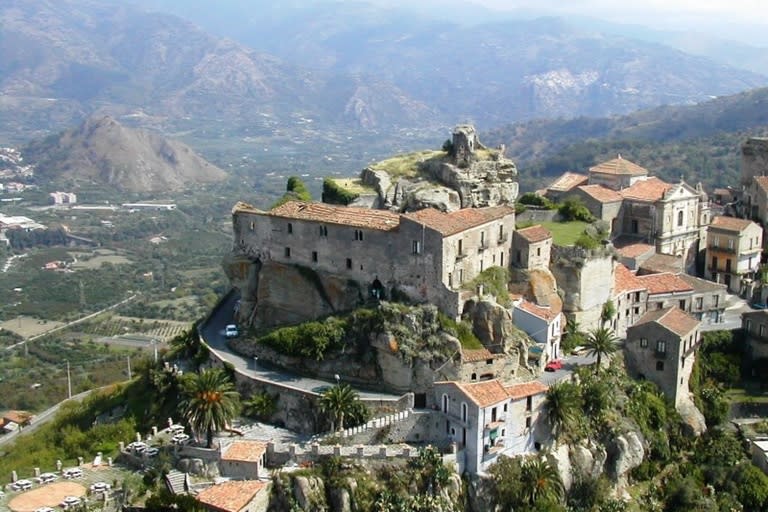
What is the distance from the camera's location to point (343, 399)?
52.5m

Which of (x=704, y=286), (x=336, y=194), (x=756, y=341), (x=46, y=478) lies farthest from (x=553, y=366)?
(x=46, y=478)

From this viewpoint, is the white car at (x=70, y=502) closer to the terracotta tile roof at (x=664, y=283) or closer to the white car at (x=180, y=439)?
the white car at (x=180, y=439)

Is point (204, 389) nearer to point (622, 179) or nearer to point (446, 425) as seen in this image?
point (446, 425)

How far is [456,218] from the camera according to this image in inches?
2324

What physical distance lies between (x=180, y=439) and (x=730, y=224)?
48634mm

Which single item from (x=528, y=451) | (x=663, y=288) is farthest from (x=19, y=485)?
(x=663, y=288)

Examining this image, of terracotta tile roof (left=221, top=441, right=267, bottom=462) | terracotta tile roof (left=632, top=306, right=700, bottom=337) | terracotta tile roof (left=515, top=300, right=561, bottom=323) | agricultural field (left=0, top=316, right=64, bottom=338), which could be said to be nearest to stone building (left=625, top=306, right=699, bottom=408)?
terracotta tile roof (left=632, top=306, right=700, bottom=337)

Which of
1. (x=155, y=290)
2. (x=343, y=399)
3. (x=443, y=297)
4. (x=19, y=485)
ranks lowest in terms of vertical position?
(x=155, y=290)

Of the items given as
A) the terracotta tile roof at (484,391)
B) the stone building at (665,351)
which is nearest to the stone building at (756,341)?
the stone building at (665,351)

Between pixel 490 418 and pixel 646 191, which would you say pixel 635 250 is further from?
pixel 490 418

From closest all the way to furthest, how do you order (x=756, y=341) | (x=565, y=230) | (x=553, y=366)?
1. (x=553, y=366)
2. (x=756, y=341)
3. (x=565, y=230)

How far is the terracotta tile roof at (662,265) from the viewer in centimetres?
7246

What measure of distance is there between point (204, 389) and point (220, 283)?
12890 centimetres

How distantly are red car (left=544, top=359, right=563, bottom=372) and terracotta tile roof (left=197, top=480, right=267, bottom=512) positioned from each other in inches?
797
